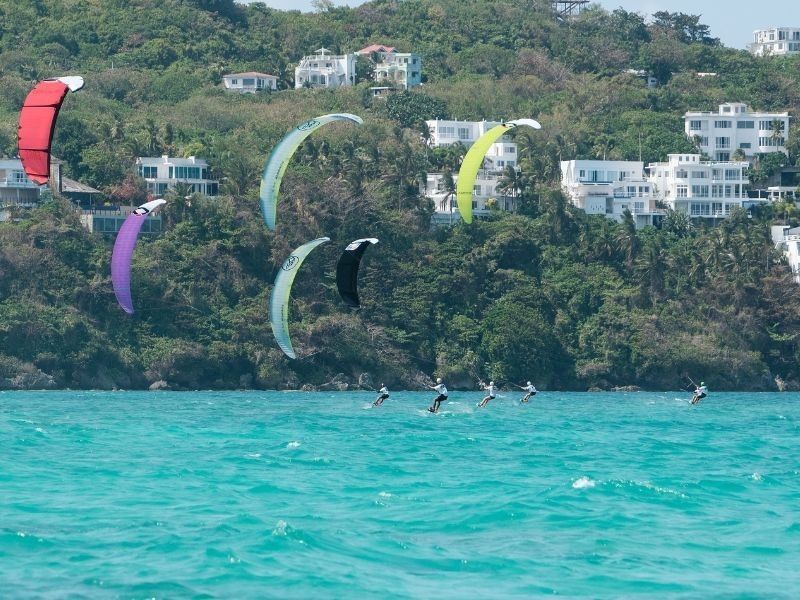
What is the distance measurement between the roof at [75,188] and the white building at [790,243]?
3404cm

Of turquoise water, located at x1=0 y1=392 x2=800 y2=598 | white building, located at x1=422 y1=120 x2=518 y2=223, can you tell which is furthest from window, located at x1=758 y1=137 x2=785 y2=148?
turquoise water, located at x1=0 y1=392 x2=800 y2=598

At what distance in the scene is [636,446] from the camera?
41375 mm

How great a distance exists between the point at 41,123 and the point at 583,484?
38.7 ft

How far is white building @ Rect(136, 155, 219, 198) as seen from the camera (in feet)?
277

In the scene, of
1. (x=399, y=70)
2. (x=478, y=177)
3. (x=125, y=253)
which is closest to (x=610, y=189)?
(x=478, y=177)

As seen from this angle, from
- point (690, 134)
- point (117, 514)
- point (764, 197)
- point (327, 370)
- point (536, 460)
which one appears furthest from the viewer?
point (690, 134)

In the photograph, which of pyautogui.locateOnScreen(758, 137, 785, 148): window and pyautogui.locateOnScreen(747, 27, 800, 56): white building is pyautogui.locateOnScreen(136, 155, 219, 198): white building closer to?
pyautogui.locateOnScreen(758, 137, 785, 148): window

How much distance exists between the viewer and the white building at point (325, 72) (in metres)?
112

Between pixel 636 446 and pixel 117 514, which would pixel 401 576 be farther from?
pixel 636 446

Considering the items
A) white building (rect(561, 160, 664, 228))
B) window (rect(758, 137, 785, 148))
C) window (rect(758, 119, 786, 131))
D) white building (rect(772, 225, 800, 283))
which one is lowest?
white building (rect(772, 225, 800, 283))

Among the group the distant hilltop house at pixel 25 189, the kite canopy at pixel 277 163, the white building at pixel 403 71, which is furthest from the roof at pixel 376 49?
the kite canopy at pixel 277 163

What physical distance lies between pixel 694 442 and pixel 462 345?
108 feet

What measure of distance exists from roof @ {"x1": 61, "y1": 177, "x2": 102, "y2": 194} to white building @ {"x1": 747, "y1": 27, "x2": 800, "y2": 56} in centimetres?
7665

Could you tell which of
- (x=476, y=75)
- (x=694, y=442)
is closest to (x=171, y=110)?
(x=476, y=75)
